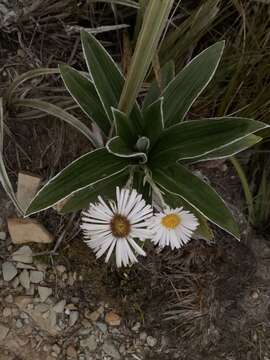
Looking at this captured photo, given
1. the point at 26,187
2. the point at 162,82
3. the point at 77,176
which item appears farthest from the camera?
the point at 26,187

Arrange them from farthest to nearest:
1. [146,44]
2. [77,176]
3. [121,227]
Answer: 1. [77,176]
2. [121,227]
3. [146,44]

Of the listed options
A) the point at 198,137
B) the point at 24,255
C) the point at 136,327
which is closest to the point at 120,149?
the point at 198,137

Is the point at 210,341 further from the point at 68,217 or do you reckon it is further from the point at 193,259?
the point at 68,217

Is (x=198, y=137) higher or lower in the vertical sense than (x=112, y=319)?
higher

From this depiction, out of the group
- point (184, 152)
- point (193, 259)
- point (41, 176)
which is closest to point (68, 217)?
point (41, 176)

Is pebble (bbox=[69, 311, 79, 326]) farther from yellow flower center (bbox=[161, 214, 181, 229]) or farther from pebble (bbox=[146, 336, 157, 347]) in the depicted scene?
yellow flower center (bbox=[161, 214, 181, 229])

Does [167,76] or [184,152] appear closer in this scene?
[184,152]

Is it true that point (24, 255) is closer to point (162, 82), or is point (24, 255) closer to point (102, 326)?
point (102, 326)

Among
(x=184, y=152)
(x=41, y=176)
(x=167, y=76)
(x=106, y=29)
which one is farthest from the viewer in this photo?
(x=41, y=176)
